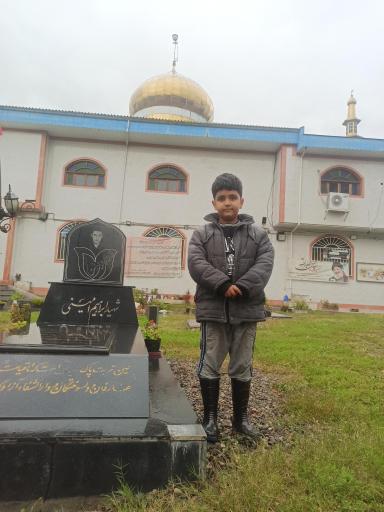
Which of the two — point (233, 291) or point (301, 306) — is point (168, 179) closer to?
point (301, 306)

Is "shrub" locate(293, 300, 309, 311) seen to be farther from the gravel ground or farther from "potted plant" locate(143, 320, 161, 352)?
"potted plant" locate(143, 320, 161, 352)

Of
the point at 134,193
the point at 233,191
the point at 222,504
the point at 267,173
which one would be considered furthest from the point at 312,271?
the point at 222,504

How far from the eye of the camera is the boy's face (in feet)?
8.64

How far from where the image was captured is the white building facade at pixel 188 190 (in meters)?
14.0

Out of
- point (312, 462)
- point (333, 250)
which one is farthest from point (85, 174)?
point (312, 462)

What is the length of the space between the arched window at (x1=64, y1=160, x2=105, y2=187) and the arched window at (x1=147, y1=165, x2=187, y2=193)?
81.9 inches

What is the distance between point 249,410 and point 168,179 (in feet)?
42.5

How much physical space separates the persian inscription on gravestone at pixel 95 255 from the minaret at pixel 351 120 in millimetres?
24184

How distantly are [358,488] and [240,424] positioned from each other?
0.96m

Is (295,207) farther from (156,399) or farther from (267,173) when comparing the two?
(156,399)

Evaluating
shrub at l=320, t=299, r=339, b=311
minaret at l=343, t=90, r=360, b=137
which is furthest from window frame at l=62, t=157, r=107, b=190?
minaret at l=343, t=90, r=360, b=137

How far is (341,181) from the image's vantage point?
48.5 feet

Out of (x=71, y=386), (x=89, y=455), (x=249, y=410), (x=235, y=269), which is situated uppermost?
(x=235, y=269)

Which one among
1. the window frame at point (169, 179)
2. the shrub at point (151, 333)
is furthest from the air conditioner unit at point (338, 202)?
the shrub at point (151, 333)
